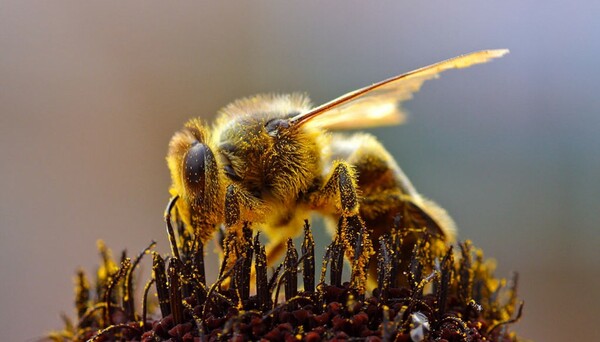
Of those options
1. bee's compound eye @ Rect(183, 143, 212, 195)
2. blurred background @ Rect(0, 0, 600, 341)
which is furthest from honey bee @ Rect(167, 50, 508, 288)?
blurred background @ Rect(0, 0, 600, 341)

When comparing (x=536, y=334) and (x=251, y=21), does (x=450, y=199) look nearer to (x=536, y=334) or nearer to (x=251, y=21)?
(x=536, y=334)

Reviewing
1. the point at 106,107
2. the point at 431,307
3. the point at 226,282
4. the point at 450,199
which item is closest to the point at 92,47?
the point at 106,107

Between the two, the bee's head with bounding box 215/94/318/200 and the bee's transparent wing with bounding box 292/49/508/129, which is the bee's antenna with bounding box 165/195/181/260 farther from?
the bee's transparent wing with bounding box 292/49/508/129

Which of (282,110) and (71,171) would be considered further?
(71,171)

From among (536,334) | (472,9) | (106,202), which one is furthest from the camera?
(472,9)

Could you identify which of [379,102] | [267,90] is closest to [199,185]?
[379,102]

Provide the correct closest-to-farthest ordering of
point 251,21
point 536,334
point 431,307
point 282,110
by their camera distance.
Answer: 1. point 431,307
2. point 282,110
3. point 536,334
4. point 251,21
